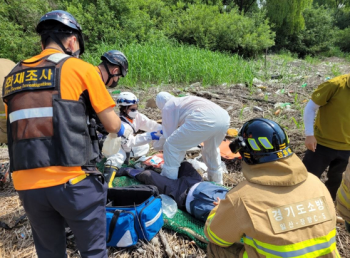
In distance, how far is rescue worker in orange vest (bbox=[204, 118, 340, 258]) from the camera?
1438mm

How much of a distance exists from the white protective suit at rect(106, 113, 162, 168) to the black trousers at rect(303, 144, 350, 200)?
225cm

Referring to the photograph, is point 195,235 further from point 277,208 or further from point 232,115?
point 232,115

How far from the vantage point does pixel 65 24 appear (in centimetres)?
172

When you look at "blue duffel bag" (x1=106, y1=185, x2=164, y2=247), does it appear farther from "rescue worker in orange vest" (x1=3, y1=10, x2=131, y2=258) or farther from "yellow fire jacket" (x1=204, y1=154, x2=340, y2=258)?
"yellow fire jacket" (x1=204, y1=154, x2=340, y2=258)

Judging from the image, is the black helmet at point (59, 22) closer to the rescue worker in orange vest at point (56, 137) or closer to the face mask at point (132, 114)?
the rescue worker in orange vest at point (56, 137)

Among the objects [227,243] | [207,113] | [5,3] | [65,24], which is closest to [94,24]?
[5,3]

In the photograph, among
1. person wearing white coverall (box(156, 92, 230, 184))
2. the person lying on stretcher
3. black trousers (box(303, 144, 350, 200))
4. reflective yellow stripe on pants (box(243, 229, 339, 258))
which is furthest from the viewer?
person wearing white coverall (box(156, 92, 230, 184))

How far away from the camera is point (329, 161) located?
9.66ft

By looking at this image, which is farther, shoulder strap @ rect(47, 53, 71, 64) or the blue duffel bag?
the blue duffel bag

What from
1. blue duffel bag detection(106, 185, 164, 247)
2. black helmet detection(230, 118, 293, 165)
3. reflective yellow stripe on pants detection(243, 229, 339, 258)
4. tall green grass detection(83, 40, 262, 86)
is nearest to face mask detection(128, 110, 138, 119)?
blue duffel bag detection(106, 185, 164, 247)

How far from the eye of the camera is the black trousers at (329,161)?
290 cm

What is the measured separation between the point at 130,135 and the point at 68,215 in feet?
7.73

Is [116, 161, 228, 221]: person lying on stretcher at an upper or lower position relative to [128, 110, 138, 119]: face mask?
lower

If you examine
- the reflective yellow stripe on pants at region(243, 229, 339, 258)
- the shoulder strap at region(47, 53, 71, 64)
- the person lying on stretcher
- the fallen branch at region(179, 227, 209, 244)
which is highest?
the shoulder strap at region(47, 53, 71, 64)
